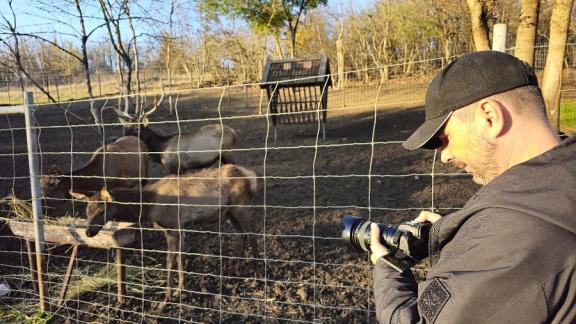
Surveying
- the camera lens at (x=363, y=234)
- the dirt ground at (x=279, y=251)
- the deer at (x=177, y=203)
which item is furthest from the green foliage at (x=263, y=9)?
the camera lens at (x=363, y=234)

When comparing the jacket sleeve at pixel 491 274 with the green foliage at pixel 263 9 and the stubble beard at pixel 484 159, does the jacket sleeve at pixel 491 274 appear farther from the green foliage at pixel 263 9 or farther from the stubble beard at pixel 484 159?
the green foliage at pixel 263 9

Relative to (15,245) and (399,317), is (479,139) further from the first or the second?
(15,245)

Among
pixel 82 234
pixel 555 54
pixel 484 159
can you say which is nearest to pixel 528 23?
pixel 555 54

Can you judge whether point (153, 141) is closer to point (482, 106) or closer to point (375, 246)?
point (375, 246)

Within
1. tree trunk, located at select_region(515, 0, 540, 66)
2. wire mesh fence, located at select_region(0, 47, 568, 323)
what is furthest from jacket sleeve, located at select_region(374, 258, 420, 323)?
tree trunk, located at select_region(515, 0, 540, 66)

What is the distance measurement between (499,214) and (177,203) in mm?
4465

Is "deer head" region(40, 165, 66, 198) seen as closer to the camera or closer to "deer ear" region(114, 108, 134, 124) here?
"deer ear" region(114, 108, 134, 124)

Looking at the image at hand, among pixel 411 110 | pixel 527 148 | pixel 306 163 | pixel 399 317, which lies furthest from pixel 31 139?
pixel 411 110

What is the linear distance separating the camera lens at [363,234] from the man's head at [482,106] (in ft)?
1.38

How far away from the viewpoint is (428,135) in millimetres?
1578

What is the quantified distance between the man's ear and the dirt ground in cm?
147

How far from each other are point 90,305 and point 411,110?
14.9m

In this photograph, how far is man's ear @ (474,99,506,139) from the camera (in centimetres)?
137

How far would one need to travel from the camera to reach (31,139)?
430cm
